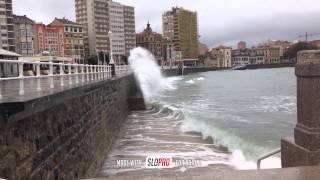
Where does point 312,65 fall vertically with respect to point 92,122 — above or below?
above

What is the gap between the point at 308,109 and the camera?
5.45m

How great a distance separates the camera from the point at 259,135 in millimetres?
19094

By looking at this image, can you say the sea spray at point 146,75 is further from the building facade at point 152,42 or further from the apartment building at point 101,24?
the building facade at point 152,42

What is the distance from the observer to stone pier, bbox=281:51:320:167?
5332 millimetres

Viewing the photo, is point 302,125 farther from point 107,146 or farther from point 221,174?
point 107,146

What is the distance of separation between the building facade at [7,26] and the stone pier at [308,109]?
105201 millimetres

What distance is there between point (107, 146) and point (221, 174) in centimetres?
1067

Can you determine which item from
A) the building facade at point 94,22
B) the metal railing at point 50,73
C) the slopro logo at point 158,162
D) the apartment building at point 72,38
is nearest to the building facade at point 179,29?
the building facade at point 94,22

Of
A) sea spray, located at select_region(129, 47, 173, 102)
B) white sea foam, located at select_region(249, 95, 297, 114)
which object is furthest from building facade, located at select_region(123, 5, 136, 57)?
white sea foam, located at select_region(249, 95, 297, 114)

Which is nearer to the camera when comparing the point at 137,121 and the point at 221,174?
the point at 221,174

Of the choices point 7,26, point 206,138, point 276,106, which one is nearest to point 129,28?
point 7,26

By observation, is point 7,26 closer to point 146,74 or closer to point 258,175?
point 146,74

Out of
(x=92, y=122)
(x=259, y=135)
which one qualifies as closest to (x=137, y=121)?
(x=259, y=135)

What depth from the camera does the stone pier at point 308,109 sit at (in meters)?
5.33
